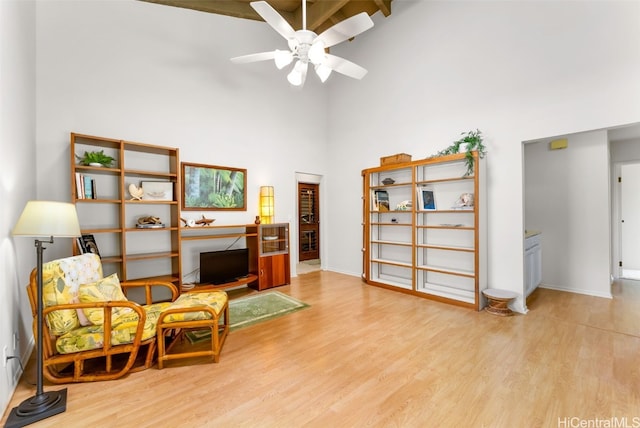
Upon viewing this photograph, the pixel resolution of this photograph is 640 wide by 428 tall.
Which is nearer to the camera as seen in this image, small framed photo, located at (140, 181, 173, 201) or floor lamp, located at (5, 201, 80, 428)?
floor lamp, located at (5, 201, 80, 428)

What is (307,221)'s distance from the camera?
6.58 meters

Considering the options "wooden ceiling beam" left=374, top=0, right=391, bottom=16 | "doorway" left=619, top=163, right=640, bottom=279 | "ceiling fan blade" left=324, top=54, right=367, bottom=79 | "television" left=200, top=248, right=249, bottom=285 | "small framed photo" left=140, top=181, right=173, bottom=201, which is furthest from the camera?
"doorway" left=619, top=163, right=640, bottom=279

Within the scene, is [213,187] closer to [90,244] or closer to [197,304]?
[90,244]

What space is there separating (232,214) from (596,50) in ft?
16.8

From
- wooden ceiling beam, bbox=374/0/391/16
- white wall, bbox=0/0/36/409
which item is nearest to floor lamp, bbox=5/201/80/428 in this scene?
white wall, bbox=0/0/36/409

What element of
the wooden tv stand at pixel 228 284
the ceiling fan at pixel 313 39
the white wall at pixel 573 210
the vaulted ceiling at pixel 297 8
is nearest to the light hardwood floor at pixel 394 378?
the white wall at pixel 573 210

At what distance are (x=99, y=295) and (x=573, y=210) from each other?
6.10 metres

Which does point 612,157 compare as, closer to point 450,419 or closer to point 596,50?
point 596,50

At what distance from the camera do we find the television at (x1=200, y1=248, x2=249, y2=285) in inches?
155

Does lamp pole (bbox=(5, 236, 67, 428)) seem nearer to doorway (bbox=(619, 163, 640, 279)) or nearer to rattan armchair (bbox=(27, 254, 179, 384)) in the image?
rattan armchair (bbox=(27, 254, 179, 384))

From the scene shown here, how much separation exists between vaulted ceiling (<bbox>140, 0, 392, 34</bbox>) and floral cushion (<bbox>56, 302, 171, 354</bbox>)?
428 cm

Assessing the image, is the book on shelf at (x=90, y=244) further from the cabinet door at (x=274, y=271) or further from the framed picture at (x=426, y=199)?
the framed picture at (x=426, y=199)

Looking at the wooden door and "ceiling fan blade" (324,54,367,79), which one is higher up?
"ceiling fan blade" (324,54,367,79)

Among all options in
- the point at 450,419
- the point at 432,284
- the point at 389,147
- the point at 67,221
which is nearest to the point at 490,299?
the point at 432,284
